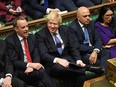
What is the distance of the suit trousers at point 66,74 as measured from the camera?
3150 mm

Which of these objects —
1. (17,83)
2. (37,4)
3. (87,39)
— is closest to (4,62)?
(17,83)

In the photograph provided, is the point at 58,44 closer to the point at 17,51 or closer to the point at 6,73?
the point at 17,51

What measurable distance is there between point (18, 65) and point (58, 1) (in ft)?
4.75

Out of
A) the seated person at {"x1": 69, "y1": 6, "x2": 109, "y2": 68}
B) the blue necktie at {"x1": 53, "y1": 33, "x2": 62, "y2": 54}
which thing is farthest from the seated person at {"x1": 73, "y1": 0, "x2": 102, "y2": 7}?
the blue necktie at {"x1": 53, "y1": 33, "x2": 62, "y2": 54}

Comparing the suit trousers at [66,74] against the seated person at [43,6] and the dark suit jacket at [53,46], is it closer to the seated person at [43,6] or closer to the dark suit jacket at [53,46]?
the dark suit jacket at [53,46]

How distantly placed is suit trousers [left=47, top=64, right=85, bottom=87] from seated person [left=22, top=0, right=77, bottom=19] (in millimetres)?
1036

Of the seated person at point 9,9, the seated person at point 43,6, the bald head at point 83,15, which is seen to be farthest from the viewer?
the seated person at point 43,6

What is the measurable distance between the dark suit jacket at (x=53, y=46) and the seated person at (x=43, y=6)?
68 cm

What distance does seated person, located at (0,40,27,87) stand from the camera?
2.93 m

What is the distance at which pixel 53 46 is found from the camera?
332 centimetres

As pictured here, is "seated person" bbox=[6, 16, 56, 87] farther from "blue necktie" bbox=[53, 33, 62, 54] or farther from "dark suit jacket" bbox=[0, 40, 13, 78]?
"blue necktie" bbox=[53, 33, 62, 54]

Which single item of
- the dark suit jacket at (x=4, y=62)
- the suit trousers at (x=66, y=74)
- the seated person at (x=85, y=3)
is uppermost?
the seated person at (x=85, y=3)

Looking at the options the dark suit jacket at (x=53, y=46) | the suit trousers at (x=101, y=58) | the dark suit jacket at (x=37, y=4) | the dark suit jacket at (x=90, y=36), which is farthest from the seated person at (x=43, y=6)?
the suit trousers at (x=101, y=58)

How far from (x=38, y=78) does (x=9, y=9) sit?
123 centimetres
